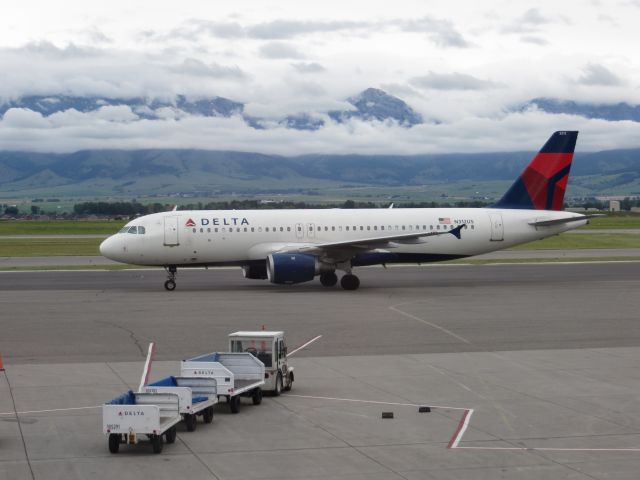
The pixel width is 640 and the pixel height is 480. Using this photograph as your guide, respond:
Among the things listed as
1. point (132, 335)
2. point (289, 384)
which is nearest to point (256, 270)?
point (132, 335)

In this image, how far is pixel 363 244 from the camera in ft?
138

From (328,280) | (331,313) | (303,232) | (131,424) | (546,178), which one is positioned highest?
(546,178)

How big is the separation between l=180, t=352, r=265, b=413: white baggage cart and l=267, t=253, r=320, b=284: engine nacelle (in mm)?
20320

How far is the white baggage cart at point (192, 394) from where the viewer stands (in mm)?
17469

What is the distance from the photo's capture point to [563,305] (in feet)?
120

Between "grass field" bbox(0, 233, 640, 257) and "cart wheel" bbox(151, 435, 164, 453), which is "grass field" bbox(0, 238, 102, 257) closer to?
"grass field" bbox(0, 233, 640, 257)

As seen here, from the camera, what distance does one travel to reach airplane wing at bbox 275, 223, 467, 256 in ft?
A: 138

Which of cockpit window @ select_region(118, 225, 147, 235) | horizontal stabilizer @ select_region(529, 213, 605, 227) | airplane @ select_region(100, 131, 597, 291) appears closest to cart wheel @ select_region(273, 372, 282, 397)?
airplane @ select_region(100, 131, 597, 291)

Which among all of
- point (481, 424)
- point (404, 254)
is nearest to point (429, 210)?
point (404, 254)

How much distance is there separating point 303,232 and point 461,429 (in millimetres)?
27630

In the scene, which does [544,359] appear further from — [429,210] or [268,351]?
[429,210]

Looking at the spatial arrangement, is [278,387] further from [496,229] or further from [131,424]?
[496,229]

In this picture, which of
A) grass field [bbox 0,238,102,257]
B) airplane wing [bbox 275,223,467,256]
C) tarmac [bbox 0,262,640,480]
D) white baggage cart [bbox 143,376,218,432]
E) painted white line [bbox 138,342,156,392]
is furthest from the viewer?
grass field [bbox 0,238,102,257]

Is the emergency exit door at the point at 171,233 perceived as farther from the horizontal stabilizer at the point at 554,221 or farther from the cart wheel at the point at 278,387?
the cart wheel at the point at 278,387
